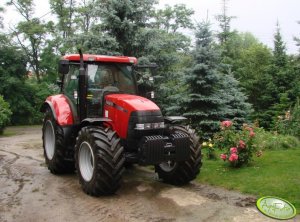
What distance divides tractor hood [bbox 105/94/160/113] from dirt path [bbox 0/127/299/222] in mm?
1471

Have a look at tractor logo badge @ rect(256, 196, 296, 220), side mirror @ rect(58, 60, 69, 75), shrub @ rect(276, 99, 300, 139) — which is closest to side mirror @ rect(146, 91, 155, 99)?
side mirror @ rect(58, 60, 69, 75)

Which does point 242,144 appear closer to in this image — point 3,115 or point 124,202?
point 124,202

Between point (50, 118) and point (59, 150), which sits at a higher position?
point (50, 118)

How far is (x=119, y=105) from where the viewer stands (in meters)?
6.94

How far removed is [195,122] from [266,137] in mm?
2203

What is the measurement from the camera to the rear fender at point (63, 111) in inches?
311

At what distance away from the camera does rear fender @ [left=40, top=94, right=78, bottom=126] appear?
7.91 meters

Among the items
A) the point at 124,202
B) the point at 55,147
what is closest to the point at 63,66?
the point at 55,147

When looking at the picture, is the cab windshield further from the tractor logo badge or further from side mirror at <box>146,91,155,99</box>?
the tractor logo badge

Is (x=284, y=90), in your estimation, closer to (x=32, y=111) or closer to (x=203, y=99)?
(x=203, y=99)

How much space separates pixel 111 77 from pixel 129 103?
47.2 inches

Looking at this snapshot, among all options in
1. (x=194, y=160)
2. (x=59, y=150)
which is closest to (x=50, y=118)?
(x=59, y=150)

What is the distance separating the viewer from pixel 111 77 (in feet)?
25.5

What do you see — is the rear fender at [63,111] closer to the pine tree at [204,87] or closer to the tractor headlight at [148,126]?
the tractor headlight at [148,126]
